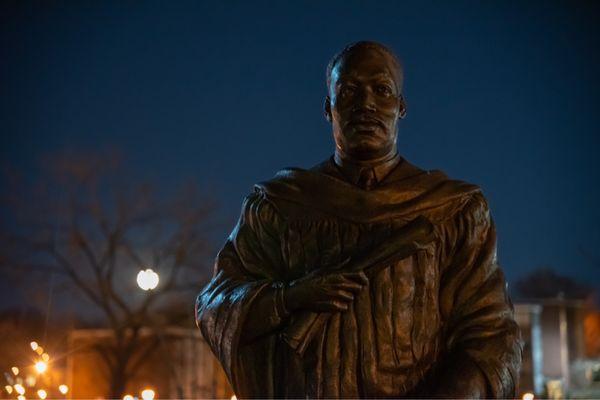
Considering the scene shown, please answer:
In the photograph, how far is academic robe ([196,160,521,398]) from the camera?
5223 mm

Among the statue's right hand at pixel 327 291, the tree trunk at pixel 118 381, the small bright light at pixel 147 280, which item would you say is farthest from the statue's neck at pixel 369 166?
the tree trunk at pixel 118 381

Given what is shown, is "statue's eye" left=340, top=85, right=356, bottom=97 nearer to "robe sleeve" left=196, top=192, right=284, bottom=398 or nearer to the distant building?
"robe sleeve" left=196, top=192, right=284, bottom=398

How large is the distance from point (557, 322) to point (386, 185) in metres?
60.2

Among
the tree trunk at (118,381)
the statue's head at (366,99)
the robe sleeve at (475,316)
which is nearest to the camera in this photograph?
the robe sleeve at (475,316)

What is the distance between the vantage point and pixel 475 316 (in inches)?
211

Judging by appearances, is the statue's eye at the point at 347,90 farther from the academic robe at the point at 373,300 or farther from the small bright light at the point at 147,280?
the small bright light at the point at 147,280

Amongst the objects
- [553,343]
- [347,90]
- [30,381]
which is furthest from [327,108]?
[553,343]

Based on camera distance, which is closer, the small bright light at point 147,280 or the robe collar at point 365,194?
the robe collar at point 365,194

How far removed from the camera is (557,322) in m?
63.2

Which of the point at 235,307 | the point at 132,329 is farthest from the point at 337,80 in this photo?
the point at 132,329

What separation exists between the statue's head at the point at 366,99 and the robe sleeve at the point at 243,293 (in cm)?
63

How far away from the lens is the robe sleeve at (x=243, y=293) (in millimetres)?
5375

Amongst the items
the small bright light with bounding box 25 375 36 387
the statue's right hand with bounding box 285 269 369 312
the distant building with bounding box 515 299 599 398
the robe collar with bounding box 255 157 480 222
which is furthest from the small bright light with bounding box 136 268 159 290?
the distant building with bounding box 515 299 599 398

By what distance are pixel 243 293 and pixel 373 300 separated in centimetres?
70
